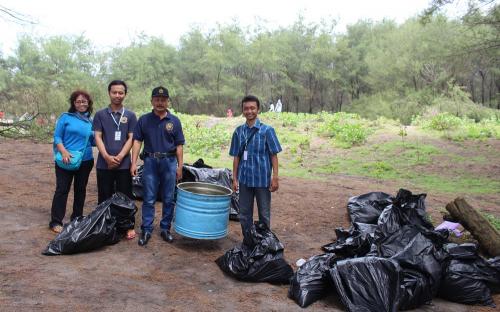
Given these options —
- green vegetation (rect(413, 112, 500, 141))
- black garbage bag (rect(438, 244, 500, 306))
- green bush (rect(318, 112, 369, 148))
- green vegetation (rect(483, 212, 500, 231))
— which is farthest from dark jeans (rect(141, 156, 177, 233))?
green vegetation (rect(413, 112, 500, 141))

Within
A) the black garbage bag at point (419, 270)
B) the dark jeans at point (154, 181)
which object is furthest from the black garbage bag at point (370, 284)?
the dark jeans at point (154, 181)

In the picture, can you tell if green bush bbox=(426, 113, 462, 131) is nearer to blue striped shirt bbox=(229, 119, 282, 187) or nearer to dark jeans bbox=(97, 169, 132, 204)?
blue striped shirt bbox=(229, 119, 282, 187)

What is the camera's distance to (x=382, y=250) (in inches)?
135

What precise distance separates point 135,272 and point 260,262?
3.34 feet

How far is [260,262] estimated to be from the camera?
338 centimetres

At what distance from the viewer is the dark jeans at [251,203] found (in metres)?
3.95

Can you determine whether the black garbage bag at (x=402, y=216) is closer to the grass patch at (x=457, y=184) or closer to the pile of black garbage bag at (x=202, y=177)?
the pile of black garbage bag at (x=202, y=177)

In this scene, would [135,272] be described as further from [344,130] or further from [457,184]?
[344,130]

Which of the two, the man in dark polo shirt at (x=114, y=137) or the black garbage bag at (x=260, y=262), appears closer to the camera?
the black garbage bag at (x=260, y=262)

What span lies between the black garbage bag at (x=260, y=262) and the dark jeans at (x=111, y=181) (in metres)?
1.41

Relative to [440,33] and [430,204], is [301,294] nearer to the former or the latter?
[430,204]

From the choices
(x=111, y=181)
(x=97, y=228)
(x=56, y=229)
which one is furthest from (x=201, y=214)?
(x=56, y=229)

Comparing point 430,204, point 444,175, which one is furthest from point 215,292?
point 444,175

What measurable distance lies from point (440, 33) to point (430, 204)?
82.8 feet
